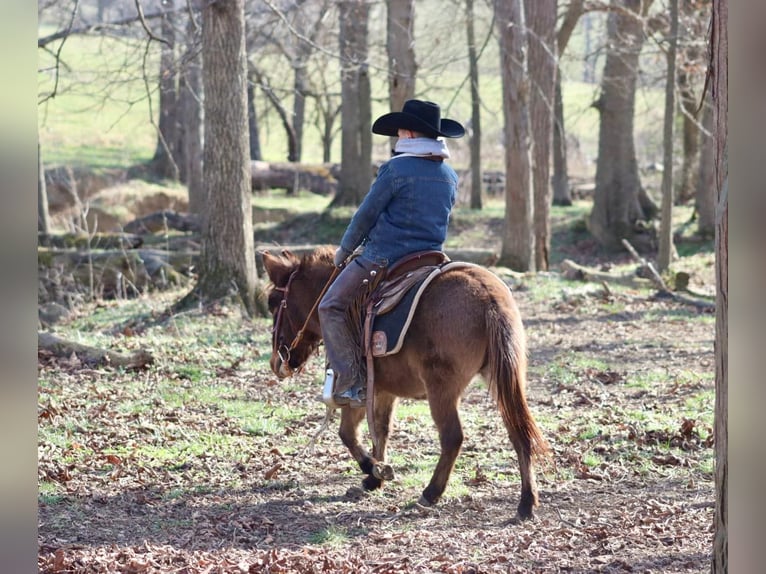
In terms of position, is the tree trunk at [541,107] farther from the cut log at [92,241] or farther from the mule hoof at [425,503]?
the mule hoof at [425,503]

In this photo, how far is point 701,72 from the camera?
2464cm

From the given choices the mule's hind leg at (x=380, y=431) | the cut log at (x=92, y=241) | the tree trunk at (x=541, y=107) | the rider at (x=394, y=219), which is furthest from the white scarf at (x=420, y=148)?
the cut log at (x=92, y=241)

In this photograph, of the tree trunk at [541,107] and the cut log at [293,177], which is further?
the cut log at [293,177]

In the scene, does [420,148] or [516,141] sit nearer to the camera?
[420,148]

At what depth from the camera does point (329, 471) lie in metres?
7.88

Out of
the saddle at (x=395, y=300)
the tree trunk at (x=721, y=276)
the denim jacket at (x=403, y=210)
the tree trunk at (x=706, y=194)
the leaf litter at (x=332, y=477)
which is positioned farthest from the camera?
the tree trunk at (x=706, y=194)

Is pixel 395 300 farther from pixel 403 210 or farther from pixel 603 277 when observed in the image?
pixel 603 277

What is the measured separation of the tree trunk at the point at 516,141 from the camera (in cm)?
1783

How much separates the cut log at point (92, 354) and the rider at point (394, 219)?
4717 mm

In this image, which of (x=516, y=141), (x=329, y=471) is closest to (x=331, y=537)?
(x=329, y=471)

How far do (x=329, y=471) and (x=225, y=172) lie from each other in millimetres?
6989

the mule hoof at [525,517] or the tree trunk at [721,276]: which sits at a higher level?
the tree trunk at [721,276]

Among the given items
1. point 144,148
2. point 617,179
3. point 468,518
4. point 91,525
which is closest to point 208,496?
point 91,525

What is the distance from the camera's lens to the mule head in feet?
25.5
